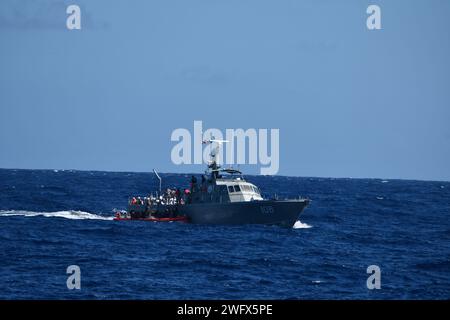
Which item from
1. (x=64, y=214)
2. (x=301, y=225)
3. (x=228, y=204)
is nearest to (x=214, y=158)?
(x=228, y=204)

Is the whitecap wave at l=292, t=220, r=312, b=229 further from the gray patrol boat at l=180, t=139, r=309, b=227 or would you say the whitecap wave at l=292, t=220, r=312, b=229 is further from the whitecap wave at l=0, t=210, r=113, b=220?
the whitecap wave at l=0, t=210, r=113, b=220

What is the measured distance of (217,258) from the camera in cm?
4866

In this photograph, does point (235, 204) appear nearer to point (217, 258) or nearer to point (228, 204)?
point (228, 204)

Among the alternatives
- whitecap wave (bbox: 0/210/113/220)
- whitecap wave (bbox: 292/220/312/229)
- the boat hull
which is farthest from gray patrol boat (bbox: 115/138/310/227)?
whitecap wave (bbox: 0/210/113/220)

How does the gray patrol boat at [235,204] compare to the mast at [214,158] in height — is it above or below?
below

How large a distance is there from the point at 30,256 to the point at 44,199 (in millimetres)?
53282

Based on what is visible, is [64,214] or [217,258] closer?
[217,258]

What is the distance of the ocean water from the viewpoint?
38438 millimetres

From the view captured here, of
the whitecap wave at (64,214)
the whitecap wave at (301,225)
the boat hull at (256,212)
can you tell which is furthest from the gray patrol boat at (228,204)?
the whitecap wave at (64,214)

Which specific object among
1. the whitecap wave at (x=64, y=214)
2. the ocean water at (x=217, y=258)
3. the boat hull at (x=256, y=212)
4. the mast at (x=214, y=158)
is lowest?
the ocean water at (x=217, y=258)

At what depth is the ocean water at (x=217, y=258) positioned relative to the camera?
38.4 metres

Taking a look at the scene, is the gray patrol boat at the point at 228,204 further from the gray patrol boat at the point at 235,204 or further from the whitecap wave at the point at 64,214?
the whitecap wave at the point at 64,214

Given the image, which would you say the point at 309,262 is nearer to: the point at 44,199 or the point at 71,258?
the point at 71,258
